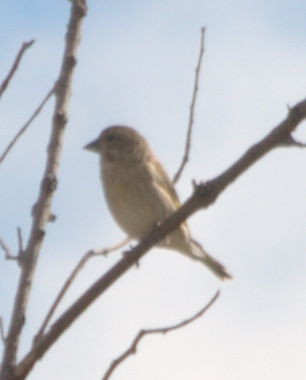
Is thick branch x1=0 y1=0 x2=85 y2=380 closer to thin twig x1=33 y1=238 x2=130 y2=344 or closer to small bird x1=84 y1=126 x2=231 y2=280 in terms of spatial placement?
thin twig x1=33 y1=238 x2=130 y2=344

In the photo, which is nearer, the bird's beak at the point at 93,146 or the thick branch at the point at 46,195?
the thick branch at the point at 46,195

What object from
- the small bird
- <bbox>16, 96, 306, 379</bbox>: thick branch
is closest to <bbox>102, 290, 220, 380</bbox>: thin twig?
<bbox>16, 96, 306, 379</bbox>: thick branch

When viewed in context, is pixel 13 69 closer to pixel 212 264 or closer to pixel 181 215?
pixel 181 215

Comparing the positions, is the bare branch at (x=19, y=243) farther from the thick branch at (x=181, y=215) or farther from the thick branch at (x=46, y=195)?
the thick branch at (x=181, y=215)

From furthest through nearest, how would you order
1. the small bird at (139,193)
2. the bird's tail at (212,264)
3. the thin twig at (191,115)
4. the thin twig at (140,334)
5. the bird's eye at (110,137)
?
the bird's eye at (110,137)
the bird's tail at (212,264)
the small bird at (139,193)
the thin twig at (191,115)
the thin twig at (140,334)

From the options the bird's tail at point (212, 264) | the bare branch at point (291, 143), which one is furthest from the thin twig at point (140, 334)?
the bird's tail at point (212, 264)

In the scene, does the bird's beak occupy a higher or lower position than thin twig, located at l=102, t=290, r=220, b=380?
higher

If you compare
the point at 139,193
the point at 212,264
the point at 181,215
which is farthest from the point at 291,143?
the point at 212,264
